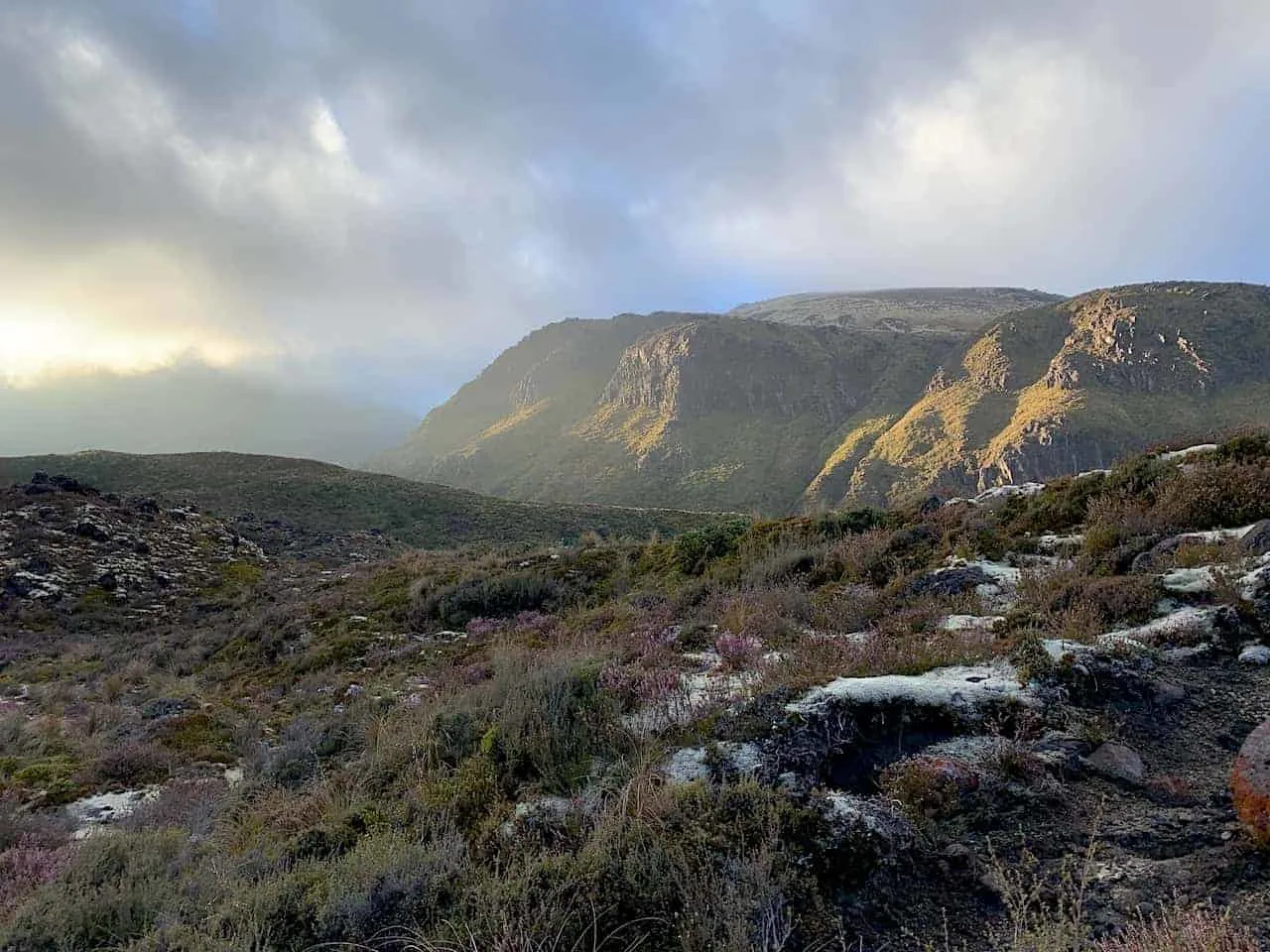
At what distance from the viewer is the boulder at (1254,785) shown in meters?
3.08

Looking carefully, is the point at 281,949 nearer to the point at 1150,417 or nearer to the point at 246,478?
the point at 246,478

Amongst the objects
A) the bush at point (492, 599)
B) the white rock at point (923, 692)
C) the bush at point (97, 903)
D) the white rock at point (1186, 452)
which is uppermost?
the white rock at point (1186, 452)

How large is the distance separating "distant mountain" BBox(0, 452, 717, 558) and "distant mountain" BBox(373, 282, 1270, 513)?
3087 centimetres

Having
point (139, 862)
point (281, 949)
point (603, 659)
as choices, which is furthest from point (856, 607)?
point (139, 862)

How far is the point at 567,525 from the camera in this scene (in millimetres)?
41844

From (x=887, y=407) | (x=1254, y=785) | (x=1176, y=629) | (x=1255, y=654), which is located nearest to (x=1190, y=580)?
(x=1176, y=629)

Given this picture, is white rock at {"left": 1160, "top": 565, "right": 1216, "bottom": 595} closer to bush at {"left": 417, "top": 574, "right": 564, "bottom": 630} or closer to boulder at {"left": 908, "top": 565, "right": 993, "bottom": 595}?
boulder at {"left": 908, "top": 565, "right": 993, "bottom": 595}

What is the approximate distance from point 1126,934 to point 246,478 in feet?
181

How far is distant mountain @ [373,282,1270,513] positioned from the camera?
83.9 m

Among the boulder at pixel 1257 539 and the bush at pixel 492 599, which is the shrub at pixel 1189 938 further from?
the bush at pixel 492 599

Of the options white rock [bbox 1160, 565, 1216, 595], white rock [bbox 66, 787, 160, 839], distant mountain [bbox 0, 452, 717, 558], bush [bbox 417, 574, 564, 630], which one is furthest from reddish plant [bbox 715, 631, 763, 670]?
distant mountain [bbox 0, 452, 717, 558]

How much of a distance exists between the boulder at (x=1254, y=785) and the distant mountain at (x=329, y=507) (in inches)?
1278

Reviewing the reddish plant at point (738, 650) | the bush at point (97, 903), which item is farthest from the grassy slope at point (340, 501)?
the bush at point (97, 903)

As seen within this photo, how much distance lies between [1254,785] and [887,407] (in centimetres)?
12673
